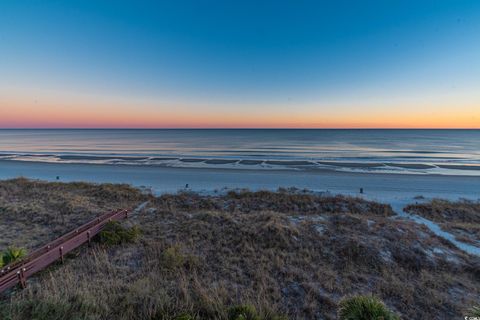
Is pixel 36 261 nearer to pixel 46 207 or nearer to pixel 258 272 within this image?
pixel 258 272

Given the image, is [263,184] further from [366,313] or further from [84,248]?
[366,313]

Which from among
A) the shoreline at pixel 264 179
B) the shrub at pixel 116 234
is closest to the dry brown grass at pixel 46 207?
the shrub at pixel 116 234

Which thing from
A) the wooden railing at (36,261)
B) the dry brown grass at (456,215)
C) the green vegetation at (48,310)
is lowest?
the dry brown grass at (456,215)

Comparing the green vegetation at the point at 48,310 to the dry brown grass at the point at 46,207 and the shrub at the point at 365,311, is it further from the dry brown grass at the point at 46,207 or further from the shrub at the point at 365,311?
the dry brown grass at the point at 46,207

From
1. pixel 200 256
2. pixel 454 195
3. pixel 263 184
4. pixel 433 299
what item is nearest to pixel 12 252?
pixel 200 256

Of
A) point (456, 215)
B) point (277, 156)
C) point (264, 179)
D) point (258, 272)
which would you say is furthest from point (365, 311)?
point (277, 156)

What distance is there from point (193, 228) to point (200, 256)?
→ 2.28m

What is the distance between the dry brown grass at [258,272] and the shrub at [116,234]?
348 millimetres

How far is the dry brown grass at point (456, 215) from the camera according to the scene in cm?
914

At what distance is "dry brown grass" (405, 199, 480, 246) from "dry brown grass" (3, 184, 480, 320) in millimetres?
1573

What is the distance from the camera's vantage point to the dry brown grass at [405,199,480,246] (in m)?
9.14

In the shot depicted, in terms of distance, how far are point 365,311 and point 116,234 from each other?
7.73 metres

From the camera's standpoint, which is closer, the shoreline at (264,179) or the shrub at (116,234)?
the shrub at (116,234)

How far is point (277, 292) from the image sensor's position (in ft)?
17.0
